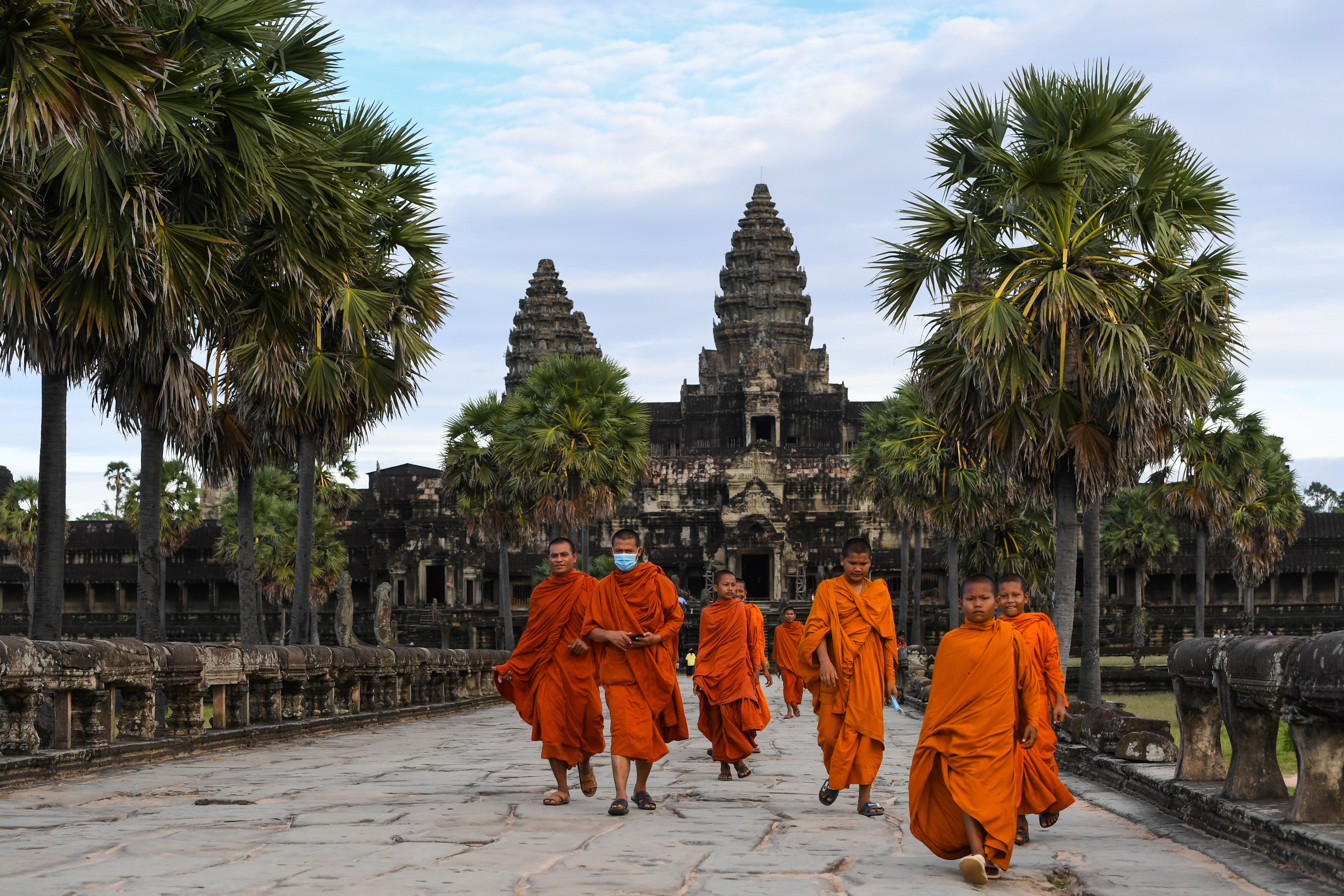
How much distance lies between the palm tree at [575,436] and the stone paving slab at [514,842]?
20.0 m

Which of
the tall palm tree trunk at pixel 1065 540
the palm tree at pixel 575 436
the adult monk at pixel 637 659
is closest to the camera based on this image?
the adult monk at pixel 637 659

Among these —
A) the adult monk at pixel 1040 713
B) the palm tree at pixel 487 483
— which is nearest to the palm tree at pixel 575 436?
the palm tree at pixel 487 483

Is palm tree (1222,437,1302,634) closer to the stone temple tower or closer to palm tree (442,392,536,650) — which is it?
palm tree (442,392,536,650)

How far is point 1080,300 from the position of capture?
13508 millimetres

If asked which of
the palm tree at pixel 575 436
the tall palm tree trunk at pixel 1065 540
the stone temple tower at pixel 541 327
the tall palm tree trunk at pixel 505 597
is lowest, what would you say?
the tall palm tree trunk at pixel 505 597

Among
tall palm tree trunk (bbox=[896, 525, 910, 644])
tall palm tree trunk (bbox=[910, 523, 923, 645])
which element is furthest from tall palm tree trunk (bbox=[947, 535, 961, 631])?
tall palm tree trunk (bbox=[896, 525, 910, 644])

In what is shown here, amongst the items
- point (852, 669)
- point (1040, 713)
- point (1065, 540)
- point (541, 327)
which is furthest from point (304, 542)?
point (541, 327)

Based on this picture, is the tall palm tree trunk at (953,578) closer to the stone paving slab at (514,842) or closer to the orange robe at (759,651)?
the orange robe at (759,651)

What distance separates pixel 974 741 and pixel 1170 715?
21516 millimetres

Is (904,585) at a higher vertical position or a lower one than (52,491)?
lower

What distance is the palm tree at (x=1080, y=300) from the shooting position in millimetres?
13820

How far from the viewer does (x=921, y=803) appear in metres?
6.64

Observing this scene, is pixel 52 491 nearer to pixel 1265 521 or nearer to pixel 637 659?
pixel 637 659

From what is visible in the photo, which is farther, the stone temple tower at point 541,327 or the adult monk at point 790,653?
the stone temple tower at point 541,327
